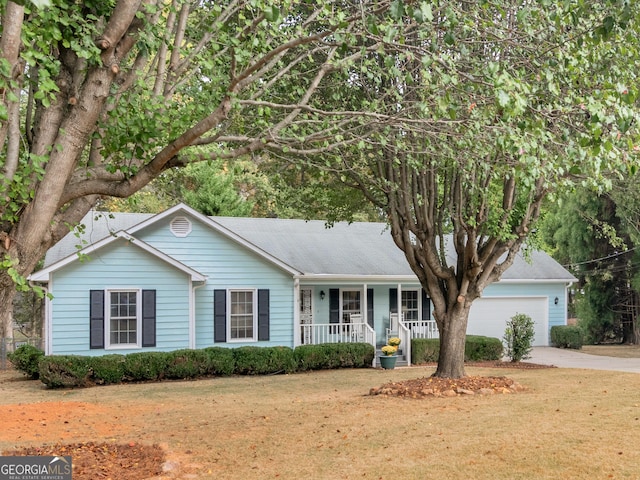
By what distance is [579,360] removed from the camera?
20.9 metres

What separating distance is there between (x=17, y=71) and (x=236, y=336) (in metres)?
14.1

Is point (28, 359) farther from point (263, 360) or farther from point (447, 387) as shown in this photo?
point (447, 387)

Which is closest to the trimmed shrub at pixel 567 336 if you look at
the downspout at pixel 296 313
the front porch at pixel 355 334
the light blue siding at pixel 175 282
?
the front porch at pixel 355 334

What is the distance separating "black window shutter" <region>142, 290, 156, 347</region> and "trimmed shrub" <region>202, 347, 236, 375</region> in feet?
4.96

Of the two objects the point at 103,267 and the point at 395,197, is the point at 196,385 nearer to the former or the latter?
the point at 103,267

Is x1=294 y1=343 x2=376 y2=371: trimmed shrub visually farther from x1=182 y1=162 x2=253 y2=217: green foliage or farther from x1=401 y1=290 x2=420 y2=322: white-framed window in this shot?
x1=182 y1=162 x2=253 y2=217: green foliage

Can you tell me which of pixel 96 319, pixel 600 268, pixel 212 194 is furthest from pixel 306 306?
pixel 600 268

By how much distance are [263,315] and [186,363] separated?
127 inches

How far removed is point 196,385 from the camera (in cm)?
1583

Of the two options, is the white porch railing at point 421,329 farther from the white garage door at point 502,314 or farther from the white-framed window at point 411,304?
the white garage door at point 502,314

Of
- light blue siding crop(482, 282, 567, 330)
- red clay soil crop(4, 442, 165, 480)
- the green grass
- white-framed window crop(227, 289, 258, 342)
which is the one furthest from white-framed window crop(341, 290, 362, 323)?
red clay soil crop(4, 442, 165, 480)

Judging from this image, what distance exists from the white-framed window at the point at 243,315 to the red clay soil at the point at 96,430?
258 inches

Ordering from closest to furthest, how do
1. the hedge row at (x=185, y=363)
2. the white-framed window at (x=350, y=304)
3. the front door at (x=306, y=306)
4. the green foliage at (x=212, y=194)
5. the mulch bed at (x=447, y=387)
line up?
1. the mulch bed at (x=447, y=387)
2. the hedge row at (x=185, y=363)
3. the front door at (x=306, y=306)
4. the white-framed window at (x=350, y=304)
5. the green foliage at (x=212, y=194)

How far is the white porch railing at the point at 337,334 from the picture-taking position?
20188 mm
